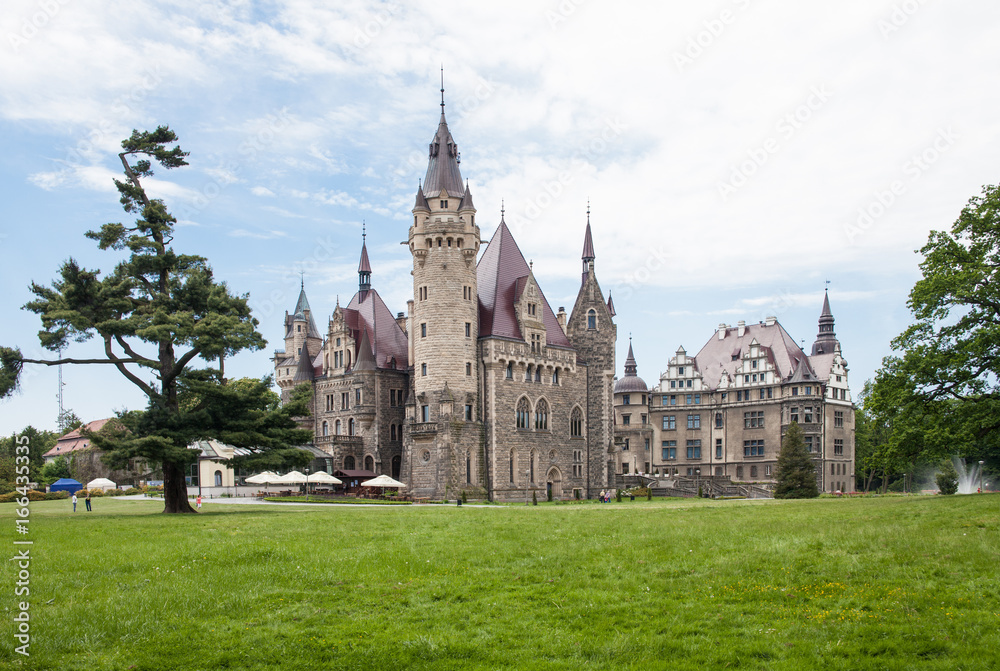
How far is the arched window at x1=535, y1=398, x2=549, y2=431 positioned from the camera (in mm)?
65875

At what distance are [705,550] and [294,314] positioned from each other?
72316 mm

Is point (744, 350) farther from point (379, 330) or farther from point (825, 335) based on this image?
point (379, 330)

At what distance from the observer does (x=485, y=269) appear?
69.1 metres

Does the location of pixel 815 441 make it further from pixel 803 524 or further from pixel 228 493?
pixel 803 524

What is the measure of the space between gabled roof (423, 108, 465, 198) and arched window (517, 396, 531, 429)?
16.3 m

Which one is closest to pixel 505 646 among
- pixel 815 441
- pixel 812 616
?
pixel 812 616

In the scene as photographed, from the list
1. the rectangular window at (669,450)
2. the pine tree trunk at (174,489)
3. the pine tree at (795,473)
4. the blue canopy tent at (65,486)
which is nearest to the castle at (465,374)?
the pine tree at (795,473)

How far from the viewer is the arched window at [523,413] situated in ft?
211

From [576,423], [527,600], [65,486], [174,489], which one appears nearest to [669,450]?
[576,423]

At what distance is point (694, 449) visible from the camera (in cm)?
9000

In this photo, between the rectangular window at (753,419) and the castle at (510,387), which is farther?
the rectangular window at (753,419)

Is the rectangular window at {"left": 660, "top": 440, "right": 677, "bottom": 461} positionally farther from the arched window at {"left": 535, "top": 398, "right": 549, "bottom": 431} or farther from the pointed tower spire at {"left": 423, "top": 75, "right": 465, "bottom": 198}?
the pointed tower spire at {"left": 423, "top": 75, "right": 465, "bottom": 198}

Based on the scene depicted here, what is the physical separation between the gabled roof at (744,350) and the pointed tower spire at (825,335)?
379 centimetres

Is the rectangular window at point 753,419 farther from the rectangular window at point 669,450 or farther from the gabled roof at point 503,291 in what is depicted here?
the gabled roof at point 503,291
